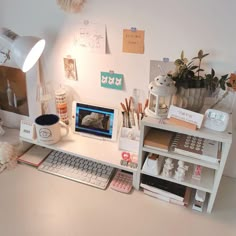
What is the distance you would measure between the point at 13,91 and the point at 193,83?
960mm

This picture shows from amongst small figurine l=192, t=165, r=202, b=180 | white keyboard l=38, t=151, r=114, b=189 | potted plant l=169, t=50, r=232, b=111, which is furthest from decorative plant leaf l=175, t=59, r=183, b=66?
white keyboard l=38, t=151, r=114, b=189

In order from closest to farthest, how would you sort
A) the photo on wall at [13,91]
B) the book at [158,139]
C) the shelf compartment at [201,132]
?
the shelf compartment at [201,132], the book at [158,139], the photo on wall at [13,91]

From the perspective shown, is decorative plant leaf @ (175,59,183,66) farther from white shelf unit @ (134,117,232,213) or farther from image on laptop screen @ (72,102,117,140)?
image on laptop screen @ (72,102,117,140)

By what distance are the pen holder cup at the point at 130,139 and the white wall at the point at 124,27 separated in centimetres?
17

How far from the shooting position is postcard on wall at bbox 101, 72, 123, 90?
116 cm

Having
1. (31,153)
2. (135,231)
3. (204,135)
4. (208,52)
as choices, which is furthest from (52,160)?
(208,52)

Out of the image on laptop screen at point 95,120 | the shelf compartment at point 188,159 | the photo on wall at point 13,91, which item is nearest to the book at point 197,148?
the shelf compartment at point 188,159

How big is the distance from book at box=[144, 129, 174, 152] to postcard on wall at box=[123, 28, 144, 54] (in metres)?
0.34

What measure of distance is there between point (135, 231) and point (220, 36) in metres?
0.77

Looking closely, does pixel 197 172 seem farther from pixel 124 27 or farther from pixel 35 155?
pixel 35 155

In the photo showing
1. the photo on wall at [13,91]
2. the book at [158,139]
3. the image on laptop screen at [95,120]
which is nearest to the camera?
the book at [158,139]

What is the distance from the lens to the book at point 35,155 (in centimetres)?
123

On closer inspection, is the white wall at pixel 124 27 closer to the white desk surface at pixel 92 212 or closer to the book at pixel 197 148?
the book at pixel 197 148

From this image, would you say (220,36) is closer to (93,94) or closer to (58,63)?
(93,94)
